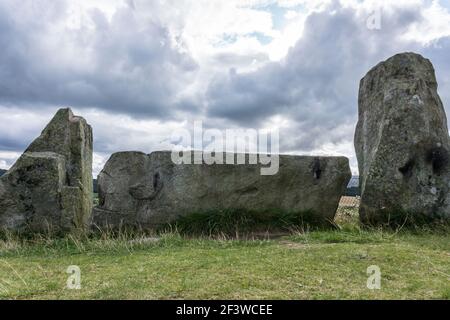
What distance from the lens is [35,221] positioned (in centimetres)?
1120

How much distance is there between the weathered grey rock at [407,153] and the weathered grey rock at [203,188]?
998mm

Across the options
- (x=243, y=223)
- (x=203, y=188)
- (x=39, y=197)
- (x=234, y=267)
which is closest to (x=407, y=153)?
(x=243, y=223)

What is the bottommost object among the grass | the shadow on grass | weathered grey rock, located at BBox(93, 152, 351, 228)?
the grass

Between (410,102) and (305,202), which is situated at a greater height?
(410,102)

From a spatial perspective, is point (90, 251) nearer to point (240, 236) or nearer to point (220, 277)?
point (240, 236)

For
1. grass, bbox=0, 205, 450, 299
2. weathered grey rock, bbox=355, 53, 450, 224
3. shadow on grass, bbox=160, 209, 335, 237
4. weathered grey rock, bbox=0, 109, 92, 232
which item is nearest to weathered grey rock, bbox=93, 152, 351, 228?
shadow on grass, bbox=160, 209, 335, 237

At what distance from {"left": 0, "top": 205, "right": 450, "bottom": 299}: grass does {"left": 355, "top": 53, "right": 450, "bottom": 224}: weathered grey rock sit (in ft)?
3.29

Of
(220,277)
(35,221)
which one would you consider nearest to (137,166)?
(35,221)

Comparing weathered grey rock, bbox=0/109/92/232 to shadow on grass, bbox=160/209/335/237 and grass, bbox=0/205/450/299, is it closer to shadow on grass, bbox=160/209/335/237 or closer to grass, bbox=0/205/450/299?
grass, bbox=0/205/450/299

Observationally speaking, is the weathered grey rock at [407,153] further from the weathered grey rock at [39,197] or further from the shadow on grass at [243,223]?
the weathered grey rock at [39,197]

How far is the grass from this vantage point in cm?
563

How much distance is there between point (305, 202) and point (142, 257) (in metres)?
5.13

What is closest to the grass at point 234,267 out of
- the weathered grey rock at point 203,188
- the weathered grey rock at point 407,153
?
the weathered grey rock at point 407,153

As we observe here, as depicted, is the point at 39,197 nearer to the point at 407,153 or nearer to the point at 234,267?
the point at 234,267
